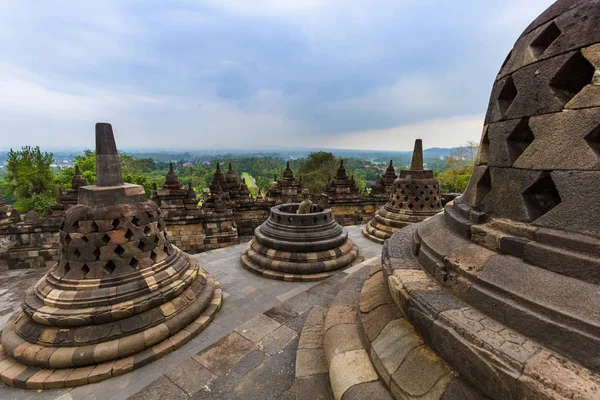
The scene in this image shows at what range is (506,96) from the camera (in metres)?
2.46

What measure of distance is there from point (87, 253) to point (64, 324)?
3.33 feet

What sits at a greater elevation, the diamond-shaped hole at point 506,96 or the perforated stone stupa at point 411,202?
the diamond-shaped hole at point 506,96

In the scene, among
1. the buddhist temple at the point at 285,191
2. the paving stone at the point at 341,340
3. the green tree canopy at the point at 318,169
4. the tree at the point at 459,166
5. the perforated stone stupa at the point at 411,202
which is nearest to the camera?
the paving stone at the point at 341,340

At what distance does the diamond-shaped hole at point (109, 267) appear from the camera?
410 cm

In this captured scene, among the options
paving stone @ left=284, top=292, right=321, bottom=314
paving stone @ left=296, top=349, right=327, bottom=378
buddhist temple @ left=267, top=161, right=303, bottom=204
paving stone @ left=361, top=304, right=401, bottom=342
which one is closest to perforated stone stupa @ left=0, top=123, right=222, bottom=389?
paving stone @ left=284, top=292, right=321, bottom=314

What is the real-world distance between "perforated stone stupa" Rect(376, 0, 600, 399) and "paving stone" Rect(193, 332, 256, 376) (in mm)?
2242

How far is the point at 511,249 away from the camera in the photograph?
2057 mm

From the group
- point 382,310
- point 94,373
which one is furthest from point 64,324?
point 382,310

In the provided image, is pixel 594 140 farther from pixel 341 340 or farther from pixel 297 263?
pixel 297 263

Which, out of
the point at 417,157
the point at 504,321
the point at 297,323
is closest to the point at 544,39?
the point at 504,321

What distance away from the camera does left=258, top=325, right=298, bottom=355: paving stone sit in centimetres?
370

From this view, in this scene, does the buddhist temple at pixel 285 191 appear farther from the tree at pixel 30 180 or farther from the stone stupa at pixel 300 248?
the tree at pixel 30 180

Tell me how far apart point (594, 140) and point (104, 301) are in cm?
573

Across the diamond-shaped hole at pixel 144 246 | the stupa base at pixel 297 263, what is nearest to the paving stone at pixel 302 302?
the stupa base at pixel 297 263
